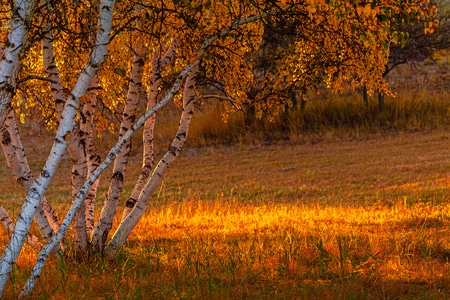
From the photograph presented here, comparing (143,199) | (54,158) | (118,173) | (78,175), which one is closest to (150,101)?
(118,173)

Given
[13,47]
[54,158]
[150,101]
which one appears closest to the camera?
[13,47]

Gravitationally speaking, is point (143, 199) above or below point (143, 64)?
below

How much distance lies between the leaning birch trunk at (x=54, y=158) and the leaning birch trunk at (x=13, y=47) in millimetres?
515

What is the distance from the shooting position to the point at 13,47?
4703mm

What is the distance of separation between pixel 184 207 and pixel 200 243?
501 cm

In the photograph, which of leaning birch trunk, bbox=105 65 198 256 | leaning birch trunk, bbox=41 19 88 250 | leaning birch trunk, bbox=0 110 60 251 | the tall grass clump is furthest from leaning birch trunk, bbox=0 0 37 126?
the tall grass clump

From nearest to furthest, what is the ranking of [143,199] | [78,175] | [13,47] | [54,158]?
[13,47] → [54,158] → [78,175] → [143,199]

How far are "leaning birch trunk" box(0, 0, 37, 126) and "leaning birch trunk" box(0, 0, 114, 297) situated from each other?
0.51m

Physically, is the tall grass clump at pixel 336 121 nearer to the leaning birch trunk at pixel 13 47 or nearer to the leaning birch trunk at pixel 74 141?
the leaning birch trunk at pixel 74 141

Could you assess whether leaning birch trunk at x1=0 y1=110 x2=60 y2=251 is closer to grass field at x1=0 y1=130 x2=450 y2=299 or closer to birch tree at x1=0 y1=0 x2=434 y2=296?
birch tree at x1=0 y1=0 x2=434 y2=296

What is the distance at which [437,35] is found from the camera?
27.6 metres

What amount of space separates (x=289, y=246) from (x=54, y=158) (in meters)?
3.28

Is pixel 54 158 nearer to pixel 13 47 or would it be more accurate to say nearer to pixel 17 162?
pixel 13 47

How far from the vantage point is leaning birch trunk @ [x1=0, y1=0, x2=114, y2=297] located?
15.6ft
